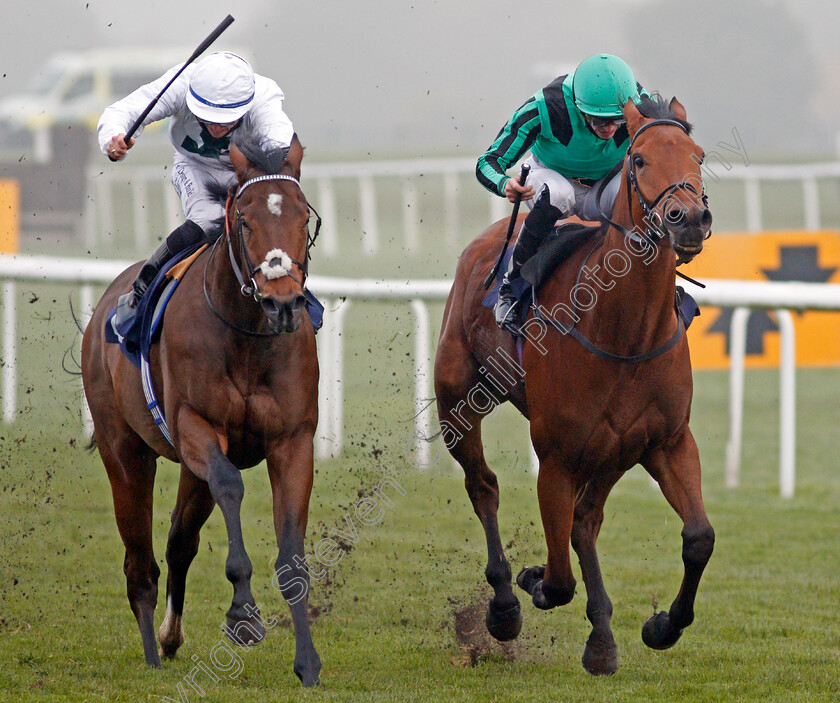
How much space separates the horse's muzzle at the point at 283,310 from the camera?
11.8ft

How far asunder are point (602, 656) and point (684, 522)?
2.10ft

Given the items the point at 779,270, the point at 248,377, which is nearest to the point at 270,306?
the point at 248,377

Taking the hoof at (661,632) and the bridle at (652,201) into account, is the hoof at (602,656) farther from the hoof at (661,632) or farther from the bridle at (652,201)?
the bridle at (652,201)

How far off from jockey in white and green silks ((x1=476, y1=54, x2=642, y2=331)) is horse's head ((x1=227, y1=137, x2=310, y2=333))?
34.7 inches

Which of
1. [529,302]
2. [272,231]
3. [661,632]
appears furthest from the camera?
[529,302]

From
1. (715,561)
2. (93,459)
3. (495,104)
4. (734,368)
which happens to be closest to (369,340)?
(93,459)

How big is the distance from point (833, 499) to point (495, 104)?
66.5 feet

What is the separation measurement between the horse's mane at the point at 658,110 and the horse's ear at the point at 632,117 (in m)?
0.02

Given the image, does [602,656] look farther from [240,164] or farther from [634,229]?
[240,164]

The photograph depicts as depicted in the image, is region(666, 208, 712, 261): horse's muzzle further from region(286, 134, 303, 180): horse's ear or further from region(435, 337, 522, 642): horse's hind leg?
region(435, 337, 522, 642): horse's hind leg

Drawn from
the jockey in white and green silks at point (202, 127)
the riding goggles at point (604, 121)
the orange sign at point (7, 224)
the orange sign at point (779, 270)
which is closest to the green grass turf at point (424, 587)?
the orange sign at point (779, 270)

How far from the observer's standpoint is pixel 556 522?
4.23 meters

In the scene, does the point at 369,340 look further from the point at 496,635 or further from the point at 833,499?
the point at 496,635

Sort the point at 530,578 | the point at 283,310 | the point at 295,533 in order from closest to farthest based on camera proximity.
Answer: the point at 283,310, the point at 295,533, the point at 530,578
